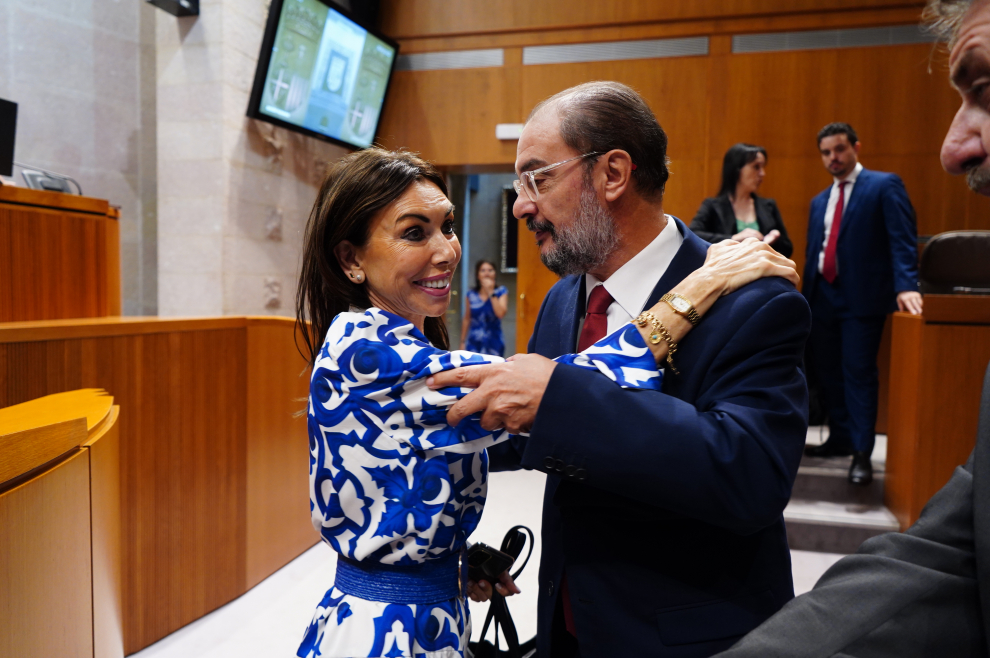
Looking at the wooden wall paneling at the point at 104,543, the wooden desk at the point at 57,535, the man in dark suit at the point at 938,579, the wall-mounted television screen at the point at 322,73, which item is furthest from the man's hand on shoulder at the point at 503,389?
the wall-mounted television screen at the point at 322,73

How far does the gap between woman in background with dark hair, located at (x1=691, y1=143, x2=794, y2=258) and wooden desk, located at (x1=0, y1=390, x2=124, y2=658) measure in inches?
129

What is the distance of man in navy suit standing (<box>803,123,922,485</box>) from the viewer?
145 inches

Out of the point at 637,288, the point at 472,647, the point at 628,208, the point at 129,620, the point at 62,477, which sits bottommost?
the point at 129,620

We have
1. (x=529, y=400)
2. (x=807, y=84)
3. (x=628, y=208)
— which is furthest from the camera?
(x=807, y=84)

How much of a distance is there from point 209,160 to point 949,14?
4849 mm

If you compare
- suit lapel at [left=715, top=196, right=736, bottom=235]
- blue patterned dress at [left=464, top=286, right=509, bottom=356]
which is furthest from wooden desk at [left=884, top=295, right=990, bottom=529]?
blue patterned dress at [left=464, top=286, right=509, bottom=356]

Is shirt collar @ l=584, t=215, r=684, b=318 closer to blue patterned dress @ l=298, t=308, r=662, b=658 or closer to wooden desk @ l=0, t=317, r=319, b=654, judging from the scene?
blue patterned dress @ l=298, t=308, r=662, b=658

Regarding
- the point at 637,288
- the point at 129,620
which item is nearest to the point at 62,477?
the point at 637,288

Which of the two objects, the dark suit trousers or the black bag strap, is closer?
the black bag strap

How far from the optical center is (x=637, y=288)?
120 cm

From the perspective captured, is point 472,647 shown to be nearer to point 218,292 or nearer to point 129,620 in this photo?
point 129,620

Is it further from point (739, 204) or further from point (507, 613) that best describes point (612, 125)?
point (739, 204)

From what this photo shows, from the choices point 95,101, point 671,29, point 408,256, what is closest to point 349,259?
point 408,256

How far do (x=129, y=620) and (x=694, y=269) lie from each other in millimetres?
2348
